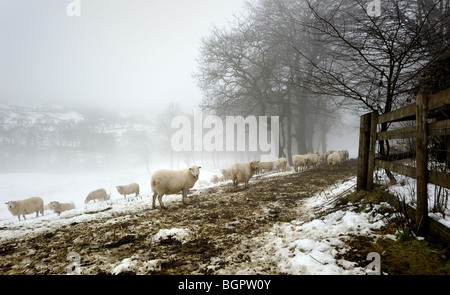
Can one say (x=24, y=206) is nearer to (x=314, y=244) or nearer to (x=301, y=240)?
(x=301, y=240)

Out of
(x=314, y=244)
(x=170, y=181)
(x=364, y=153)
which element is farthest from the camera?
(x=170, y=181)

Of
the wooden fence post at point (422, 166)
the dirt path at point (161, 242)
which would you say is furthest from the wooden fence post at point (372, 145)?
the wooden fence post at point (422, 166)

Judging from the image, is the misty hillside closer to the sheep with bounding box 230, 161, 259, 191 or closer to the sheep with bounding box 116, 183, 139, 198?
the sheep with bounding box 116, 183, 139, 198

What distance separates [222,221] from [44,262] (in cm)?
364

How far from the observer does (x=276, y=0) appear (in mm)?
17594

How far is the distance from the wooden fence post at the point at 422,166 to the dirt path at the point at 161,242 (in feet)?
7.39

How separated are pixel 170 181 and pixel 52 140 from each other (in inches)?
2833

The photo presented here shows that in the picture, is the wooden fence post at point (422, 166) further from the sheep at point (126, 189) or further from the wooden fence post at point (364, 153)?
the sheep at point (126, 189)

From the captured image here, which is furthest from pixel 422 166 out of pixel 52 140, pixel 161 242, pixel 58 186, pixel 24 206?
pixel 52 140

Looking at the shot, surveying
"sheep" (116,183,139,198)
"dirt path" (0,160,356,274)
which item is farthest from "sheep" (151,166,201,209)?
"sheep" (116,183,139,198)

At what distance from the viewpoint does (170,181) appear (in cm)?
726

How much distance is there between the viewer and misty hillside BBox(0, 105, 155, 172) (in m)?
52.1

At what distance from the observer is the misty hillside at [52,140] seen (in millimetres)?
52094

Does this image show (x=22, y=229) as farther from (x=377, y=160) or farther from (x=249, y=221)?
(x=377, y=160)
